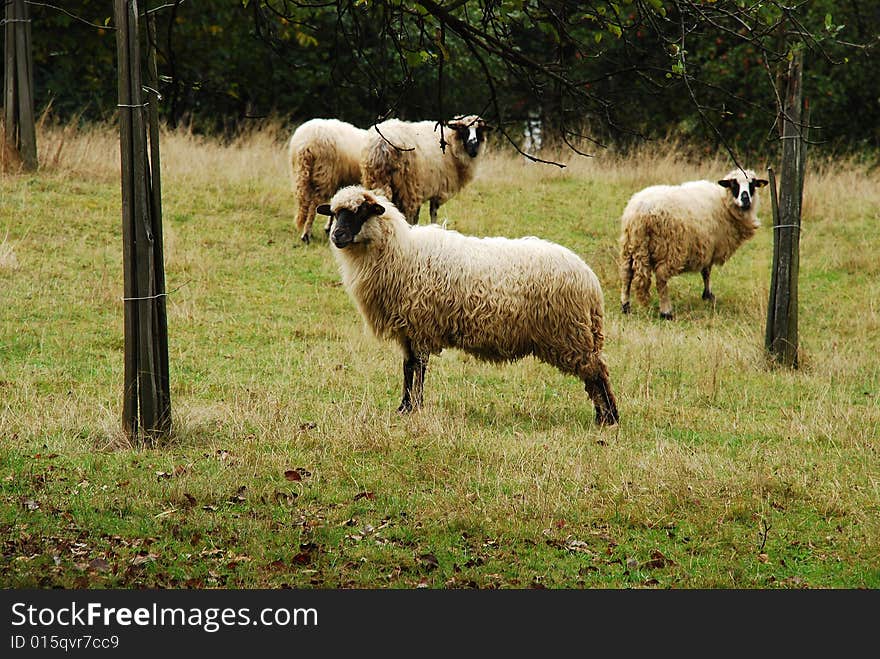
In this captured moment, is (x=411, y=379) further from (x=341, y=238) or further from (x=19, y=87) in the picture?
(x=19, y=87)

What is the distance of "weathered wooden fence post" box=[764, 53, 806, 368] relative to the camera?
11010mm

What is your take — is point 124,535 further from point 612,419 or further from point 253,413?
point 612,419

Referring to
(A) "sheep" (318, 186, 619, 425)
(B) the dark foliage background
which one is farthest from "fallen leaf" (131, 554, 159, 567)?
(B) the dark foliage background

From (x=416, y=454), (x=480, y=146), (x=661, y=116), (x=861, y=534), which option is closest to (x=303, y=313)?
(x=480, y=146)

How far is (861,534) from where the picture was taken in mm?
6223

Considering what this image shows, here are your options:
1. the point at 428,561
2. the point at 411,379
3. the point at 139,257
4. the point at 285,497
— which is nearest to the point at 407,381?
the point at 411,379

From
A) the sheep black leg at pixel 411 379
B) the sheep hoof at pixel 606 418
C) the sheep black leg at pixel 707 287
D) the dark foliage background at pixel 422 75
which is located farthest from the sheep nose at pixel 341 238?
the dark foliage background at pixel 422 75

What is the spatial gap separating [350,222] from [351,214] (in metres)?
0.07

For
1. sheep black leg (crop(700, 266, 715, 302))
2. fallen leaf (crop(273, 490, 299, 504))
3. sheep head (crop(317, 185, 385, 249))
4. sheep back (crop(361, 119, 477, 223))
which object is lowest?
fallen leaf (crop(273, 490, 299, 504))

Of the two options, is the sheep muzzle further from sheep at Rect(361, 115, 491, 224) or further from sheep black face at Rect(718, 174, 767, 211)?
sheep black face at Rect(718, 174, 767, 211)

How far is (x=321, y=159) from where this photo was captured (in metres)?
15.2

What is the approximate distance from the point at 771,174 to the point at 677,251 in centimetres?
276

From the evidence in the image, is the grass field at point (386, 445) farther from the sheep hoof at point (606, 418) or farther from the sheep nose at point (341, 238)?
the sheep nose at point (341, 238)

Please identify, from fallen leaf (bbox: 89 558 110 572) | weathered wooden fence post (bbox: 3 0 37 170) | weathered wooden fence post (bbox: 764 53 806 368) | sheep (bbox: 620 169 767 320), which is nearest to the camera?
fallen leaf (bbox: 89 558 110 572)
